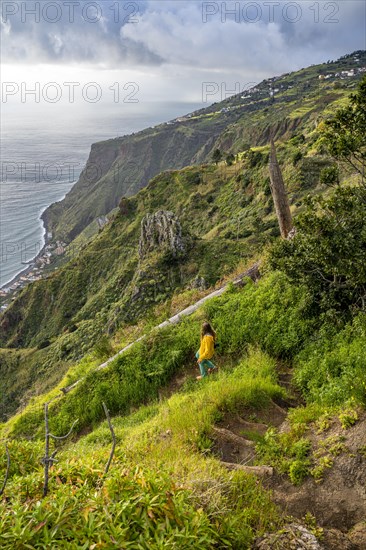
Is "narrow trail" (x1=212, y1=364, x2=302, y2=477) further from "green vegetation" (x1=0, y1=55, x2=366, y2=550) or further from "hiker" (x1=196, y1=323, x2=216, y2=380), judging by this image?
"hiker" (x1=196, y1=323, x2=216, y2=380)

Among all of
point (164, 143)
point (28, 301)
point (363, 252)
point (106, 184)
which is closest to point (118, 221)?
point (28, 301)

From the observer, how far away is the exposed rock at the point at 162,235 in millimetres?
27219

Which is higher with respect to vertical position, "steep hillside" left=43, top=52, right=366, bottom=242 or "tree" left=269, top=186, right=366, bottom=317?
"steep hillside" left=43, top=52, right=366, bottom=242

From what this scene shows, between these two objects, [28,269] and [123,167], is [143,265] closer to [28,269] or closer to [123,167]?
[28,269]

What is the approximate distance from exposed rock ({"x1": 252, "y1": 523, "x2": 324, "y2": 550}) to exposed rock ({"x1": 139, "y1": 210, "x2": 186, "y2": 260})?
23464 millimetres

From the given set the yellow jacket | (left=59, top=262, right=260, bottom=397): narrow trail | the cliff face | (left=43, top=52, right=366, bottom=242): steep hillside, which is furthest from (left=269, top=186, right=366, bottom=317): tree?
the cliff face

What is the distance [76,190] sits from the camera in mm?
188250

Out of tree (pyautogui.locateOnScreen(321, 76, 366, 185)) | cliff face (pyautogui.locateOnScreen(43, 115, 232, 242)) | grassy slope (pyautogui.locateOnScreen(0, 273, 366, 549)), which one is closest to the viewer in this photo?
grassy slope (pyautogui.locateOnScreen(0, 273, 366, 549))

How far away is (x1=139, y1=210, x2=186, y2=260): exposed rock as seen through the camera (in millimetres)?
27219

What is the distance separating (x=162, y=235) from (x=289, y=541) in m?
27.3

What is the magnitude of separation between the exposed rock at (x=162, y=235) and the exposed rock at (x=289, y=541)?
77.0 feet

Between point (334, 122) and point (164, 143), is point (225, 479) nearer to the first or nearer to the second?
point (334, 122)

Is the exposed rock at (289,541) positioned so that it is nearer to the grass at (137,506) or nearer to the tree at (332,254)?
the grass at (137,506)

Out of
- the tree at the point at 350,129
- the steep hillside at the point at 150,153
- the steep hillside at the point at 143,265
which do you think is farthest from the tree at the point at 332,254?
the steep hillside at the point at 150,153
